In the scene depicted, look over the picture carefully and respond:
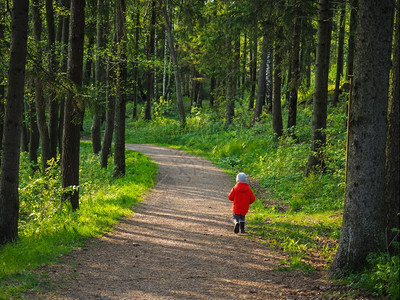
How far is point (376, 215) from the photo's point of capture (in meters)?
5.42

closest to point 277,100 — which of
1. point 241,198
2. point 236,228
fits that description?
point 241,198

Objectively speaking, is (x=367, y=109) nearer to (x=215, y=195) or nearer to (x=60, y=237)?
(x=60, y=237)

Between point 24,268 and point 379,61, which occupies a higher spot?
point 379,61

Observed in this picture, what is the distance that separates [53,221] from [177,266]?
360 centimetres

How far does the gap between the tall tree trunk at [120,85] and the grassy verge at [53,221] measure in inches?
30.1

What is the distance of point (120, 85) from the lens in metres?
14.1

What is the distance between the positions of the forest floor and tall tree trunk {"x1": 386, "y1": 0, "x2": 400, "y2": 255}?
4.18ft

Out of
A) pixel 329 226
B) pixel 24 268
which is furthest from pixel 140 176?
pixel 24 268

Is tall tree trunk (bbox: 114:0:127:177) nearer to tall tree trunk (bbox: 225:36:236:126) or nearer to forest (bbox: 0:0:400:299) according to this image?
forest (bbox: 0:0:400:299)

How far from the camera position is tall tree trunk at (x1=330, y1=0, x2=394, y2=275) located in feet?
17.3

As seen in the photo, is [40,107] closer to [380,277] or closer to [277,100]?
[277,100]

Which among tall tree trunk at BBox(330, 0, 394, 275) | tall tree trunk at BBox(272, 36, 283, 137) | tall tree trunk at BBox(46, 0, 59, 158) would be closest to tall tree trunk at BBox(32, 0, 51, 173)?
tall tree trunk at BBox(46, 0, 59, 158)

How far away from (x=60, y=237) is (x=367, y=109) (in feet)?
19.3

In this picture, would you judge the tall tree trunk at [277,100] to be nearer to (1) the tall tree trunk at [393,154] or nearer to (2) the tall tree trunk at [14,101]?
(1) the tall tree trunk at [393,154]
